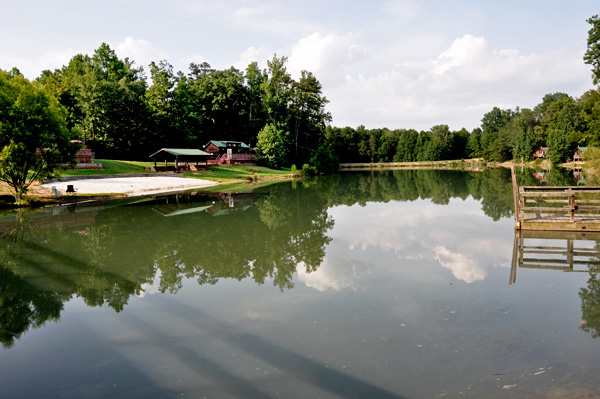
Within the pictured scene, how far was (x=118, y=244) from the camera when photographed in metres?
15.8

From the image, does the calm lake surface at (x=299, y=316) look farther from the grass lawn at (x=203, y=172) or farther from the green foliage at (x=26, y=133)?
the grass lawn at (x=203, y=172)

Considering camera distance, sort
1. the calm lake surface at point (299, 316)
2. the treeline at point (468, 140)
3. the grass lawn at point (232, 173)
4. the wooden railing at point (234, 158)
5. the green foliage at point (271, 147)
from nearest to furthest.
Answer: the calm lake surface at point (299, 316), the grass lawn at point (232, 173), the wooden railing at point (234, 158), the green foliage at point (271, 147), the treeline at point (468, 140)

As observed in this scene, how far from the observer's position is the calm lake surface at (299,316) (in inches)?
228

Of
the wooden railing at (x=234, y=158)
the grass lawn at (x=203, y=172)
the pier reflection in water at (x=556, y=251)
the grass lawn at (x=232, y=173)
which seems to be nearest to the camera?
the pier reflection in water at (x=556, y=251)

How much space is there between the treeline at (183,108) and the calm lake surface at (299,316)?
4979 cm

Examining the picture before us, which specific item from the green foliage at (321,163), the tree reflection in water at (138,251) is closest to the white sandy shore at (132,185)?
the tree reflection in water at (138,251)

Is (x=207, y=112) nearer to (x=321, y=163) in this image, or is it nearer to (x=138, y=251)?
(x=321, y=163)

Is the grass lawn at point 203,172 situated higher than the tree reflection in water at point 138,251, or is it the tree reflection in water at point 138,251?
the grass lawn at point 203,172

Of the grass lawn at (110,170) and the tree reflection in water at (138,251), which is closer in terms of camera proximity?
the tree reflection in water at (138,251)

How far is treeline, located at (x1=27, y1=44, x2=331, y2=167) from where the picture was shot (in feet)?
198

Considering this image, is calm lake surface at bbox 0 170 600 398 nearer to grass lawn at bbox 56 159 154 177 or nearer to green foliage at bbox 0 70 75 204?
green foliage at bbox 0 70 75 204

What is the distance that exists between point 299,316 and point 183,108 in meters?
70.7

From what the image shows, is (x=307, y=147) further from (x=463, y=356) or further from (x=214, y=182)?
(x=463, y=356)

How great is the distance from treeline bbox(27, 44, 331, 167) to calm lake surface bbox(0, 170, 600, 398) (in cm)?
4979
